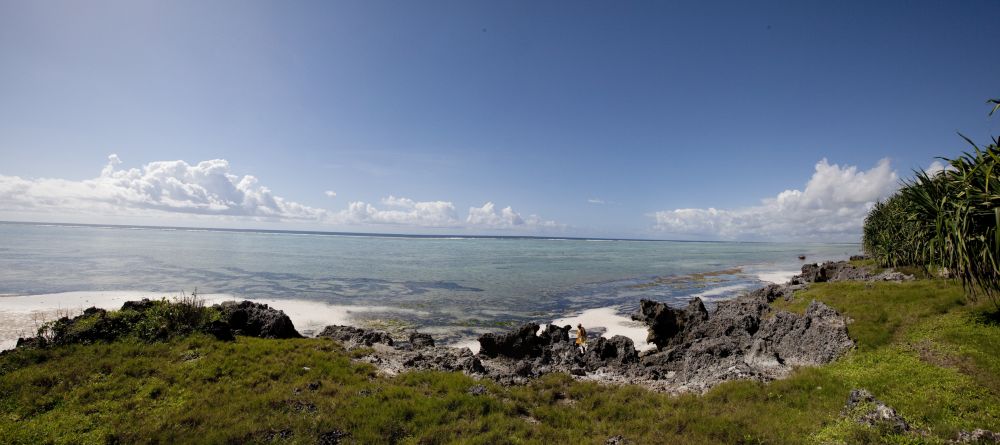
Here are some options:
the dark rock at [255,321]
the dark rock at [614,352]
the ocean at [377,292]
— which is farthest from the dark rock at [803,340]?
the dark rock at [255,321]

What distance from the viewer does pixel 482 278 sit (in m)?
68.2

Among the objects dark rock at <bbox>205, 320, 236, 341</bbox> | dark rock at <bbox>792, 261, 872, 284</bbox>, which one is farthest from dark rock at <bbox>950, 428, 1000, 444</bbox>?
dark rock at <bbox>792, 261, 872, 284</bbox>

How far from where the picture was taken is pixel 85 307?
34.0 m

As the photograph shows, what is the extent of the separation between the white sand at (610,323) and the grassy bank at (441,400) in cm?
1340

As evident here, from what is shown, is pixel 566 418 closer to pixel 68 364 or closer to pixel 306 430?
pixel 306 430

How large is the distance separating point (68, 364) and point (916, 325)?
37181mm

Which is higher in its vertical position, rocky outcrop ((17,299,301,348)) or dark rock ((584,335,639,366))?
rocky outcrop ((17,299,301,348))

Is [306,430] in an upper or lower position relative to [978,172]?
lower

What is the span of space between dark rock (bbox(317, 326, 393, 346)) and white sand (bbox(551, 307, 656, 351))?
14761 mm

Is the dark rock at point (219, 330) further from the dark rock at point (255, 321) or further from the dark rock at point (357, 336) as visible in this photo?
the dark rock at point (357, 336)

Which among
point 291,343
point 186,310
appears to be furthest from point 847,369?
point 186,310

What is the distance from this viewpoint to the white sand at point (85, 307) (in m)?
26.6

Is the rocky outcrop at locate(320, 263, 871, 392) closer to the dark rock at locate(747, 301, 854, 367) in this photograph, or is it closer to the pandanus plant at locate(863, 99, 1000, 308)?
the dark rock at locate(747, 301, 854, 367)

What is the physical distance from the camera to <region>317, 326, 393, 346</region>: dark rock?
79.1 feet
